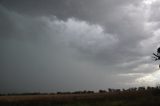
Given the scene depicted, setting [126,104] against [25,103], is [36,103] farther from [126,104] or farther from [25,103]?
[126,104]

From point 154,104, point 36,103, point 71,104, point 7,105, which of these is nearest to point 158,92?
point 154,104

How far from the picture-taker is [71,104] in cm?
5241

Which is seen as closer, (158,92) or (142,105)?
(142,105)

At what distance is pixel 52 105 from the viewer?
167 feet

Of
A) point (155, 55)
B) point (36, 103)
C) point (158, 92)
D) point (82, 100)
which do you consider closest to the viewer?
point (36, 103)

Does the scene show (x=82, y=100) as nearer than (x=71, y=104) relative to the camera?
No

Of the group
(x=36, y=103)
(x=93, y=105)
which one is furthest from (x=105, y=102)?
(x=36, y=103)

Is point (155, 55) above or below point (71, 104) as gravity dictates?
above

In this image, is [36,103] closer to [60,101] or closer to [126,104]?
[60,101]

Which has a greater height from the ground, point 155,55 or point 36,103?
point 155,55

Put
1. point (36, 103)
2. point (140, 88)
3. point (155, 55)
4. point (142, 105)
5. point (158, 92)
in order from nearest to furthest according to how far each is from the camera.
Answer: point (142, 105)
point (36, 103)
point (158, 92)
point (155, 55)
point (140, 88)

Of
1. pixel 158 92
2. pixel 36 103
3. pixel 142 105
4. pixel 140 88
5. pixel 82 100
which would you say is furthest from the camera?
pixel 140 88

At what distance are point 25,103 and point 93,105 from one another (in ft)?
35.6

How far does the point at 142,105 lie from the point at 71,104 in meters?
11.4
